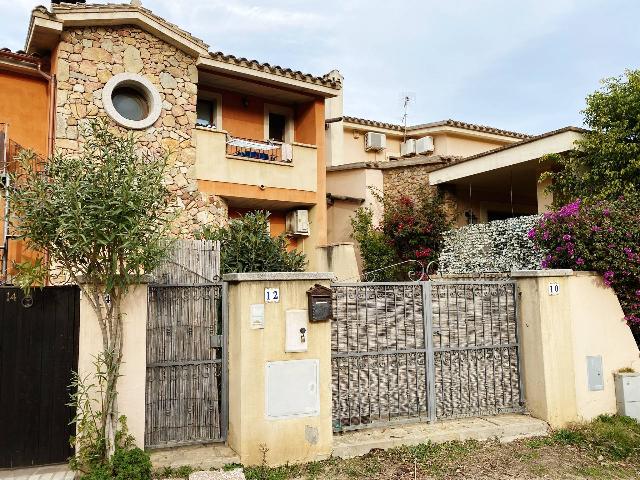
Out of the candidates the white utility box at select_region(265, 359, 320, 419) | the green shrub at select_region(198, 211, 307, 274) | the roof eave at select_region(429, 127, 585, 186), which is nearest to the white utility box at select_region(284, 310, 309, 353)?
the white utility box at select_region(265, 359, 320, 419)

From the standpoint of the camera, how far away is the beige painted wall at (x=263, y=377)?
5.52m

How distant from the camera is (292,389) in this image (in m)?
5.72

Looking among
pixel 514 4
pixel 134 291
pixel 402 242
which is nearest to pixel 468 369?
pixel 134 291

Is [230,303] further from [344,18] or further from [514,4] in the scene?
[514,4]

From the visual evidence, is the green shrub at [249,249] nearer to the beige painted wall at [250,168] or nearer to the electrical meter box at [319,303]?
the electrical meter box at [319,303]

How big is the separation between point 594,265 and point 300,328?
5073 millimetres

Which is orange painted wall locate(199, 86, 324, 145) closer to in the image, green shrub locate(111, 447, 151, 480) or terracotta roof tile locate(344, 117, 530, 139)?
terracotta roof tile locate(344, 117, 530, 139)

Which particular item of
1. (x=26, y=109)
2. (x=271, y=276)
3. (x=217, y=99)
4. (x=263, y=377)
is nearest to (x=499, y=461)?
(x=263, y=377)

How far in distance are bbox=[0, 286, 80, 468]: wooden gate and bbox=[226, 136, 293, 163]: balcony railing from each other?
26.3 ft

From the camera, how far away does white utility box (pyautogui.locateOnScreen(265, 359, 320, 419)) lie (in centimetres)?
563

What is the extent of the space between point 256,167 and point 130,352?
8.26 meters

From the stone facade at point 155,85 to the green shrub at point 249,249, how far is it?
10.9ft

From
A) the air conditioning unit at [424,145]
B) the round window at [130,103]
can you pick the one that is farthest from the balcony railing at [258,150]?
the air conditioning unit at [424,145]

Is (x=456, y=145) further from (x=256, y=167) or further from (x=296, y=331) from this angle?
(x=296, y=331)
